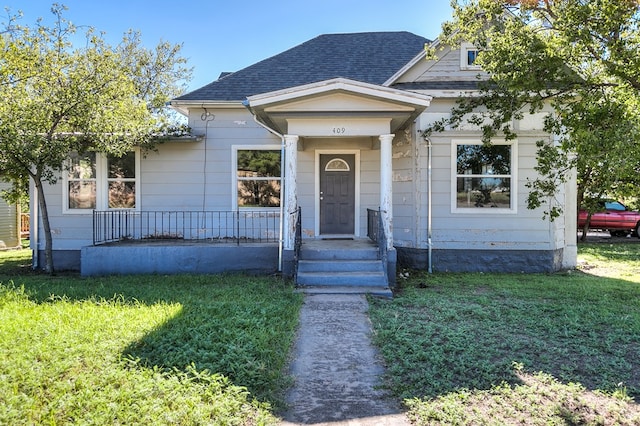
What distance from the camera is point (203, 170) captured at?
34.6 ft

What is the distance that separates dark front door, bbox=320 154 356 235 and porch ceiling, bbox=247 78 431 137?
Result: 2588mm

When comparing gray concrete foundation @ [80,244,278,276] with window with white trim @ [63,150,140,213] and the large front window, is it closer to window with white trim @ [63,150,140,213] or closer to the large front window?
window with white trim @ [63,150,140,213]

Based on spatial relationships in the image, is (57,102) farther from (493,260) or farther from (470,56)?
(493,260)

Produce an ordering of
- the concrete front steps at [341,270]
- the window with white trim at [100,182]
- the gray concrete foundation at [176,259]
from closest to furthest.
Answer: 1. the concrete front steps at [341,270]
2. the gray concrete foundation at [176,259]
3. the window with white trim at [100,182]

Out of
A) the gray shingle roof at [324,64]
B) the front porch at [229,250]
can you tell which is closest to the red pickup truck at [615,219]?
the gray shingle roof at [324,64]

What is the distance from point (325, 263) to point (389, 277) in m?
1.18

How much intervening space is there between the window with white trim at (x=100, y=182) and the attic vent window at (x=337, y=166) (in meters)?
4.55

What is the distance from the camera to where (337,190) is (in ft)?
34.9

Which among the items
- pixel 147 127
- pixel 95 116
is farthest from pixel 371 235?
pixel 95 116

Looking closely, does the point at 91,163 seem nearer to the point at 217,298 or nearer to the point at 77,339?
the point at 217,298

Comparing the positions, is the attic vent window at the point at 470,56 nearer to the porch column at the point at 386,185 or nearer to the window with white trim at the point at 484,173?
the window with white trim at the point at 484,173

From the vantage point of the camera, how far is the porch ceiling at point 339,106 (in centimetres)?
750

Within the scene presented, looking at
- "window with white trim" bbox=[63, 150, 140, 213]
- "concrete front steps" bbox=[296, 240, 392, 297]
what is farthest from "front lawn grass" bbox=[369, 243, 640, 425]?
"window with white trim" bbox=[63, 150, 140, 213]

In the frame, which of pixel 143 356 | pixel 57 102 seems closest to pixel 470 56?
pixel 57 102
